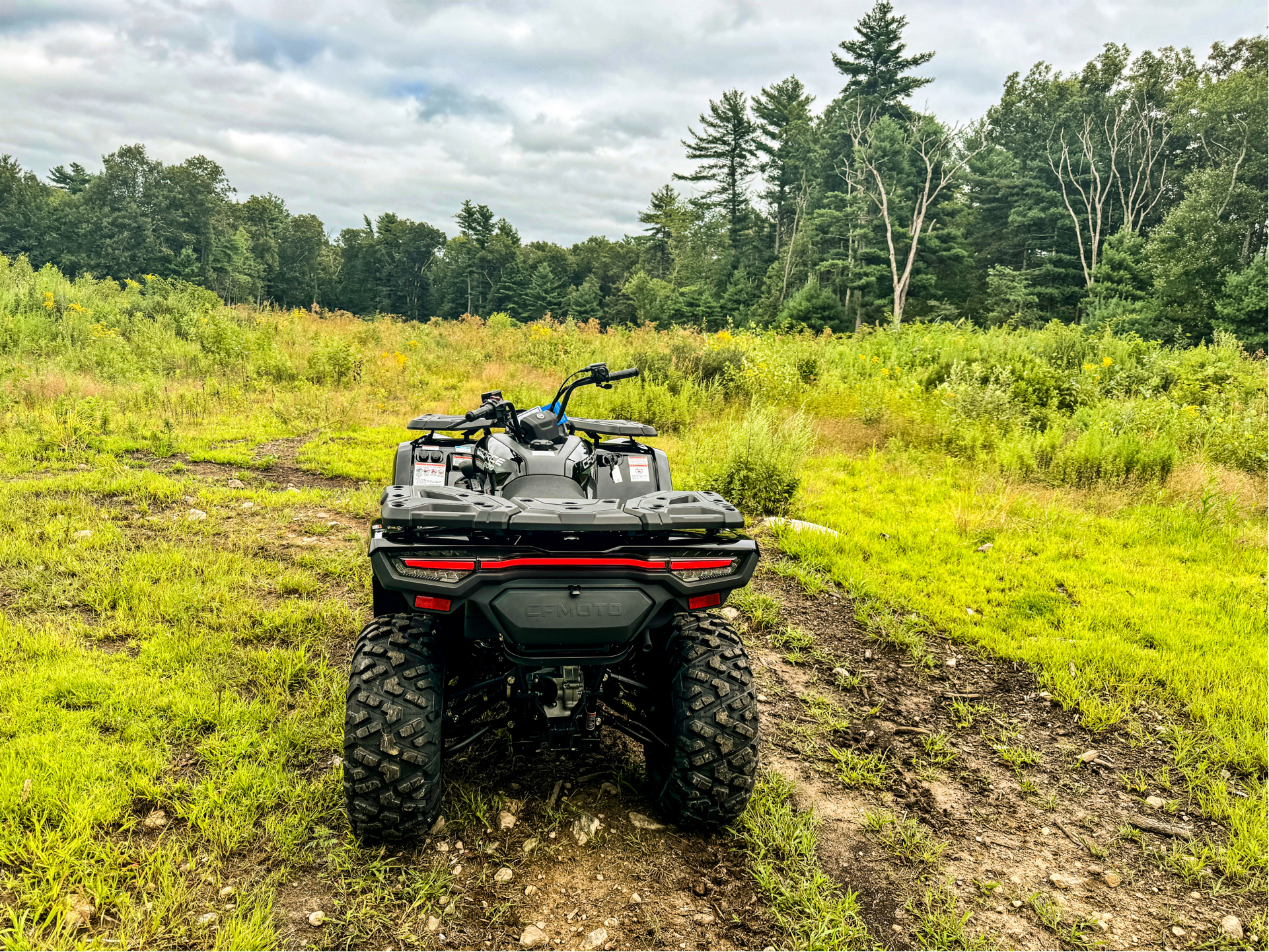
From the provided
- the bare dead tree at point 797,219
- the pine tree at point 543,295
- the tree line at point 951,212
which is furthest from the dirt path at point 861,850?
the pine tree at point 543,295

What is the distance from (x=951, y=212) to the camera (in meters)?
28.1

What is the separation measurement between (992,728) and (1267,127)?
2921cm

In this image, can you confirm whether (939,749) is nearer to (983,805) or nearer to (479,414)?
(983,805)

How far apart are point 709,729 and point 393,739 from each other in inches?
35.6

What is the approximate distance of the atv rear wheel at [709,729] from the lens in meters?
2.04

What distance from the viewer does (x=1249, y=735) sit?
2863mm

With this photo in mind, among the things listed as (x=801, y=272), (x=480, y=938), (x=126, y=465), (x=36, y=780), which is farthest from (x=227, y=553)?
(x=801, y=272)

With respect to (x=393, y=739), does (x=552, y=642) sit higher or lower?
higher

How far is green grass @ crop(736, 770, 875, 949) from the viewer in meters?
1.88

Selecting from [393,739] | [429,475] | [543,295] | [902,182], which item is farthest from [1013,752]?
[543,295]

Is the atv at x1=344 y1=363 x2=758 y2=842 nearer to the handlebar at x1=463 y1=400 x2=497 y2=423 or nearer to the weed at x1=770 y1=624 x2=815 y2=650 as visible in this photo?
the handlebar at x1=463 y1=400 x2=497 y2=423

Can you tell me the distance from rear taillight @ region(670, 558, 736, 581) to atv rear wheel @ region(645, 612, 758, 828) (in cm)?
35

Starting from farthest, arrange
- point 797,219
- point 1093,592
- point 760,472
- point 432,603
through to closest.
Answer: point 797,219, point 760,472, point 1093,592, point 432,603

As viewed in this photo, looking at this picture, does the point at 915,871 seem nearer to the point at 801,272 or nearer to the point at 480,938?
the point at 480,938
